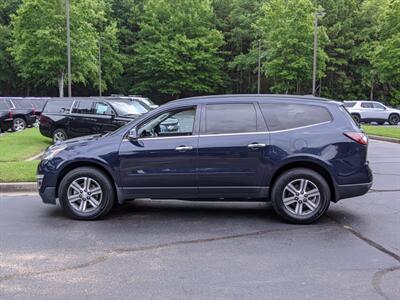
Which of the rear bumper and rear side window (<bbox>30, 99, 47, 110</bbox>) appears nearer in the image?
the rear bumper

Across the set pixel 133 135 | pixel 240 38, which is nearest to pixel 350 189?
pixel 133 135

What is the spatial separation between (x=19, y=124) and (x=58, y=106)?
839 cm

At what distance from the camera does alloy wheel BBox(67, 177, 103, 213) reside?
7255 mm

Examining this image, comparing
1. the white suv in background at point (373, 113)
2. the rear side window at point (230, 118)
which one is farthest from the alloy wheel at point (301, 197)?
the white suv in background at point (373, 113)

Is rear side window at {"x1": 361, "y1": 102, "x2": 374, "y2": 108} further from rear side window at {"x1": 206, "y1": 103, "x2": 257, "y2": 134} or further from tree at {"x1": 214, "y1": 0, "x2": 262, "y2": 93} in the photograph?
rear side window at {"x1": 206, "y1": 103, "x2": 257, "y2": 134}

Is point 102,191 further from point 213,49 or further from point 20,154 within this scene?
point 213,49

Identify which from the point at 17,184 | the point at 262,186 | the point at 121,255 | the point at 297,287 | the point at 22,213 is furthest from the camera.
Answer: the point at 17,184

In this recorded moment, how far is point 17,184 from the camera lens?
954 cm

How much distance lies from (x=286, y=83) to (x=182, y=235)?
117ft

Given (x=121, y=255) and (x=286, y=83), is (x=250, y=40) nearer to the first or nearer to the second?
(x=286, y=83)

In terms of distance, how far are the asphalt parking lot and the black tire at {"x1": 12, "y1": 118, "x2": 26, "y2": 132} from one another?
56.7 feet

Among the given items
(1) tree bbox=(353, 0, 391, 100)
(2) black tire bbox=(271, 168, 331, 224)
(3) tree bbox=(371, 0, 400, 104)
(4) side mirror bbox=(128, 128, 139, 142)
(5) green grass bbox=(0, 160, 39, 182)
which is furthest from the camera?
(1) tree bbox=(353, 0, 391, 100)

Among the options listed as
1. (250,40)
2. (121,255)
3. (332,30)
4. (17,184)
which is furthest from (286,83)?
(121,255)

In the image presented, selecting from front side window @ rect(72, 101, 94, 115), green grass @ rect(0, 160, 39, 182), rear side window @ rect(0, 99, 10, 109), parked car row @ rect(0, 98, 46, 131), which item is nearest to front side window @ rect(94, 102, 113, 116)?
front side window @ rect(72, 101, 94, 115)
